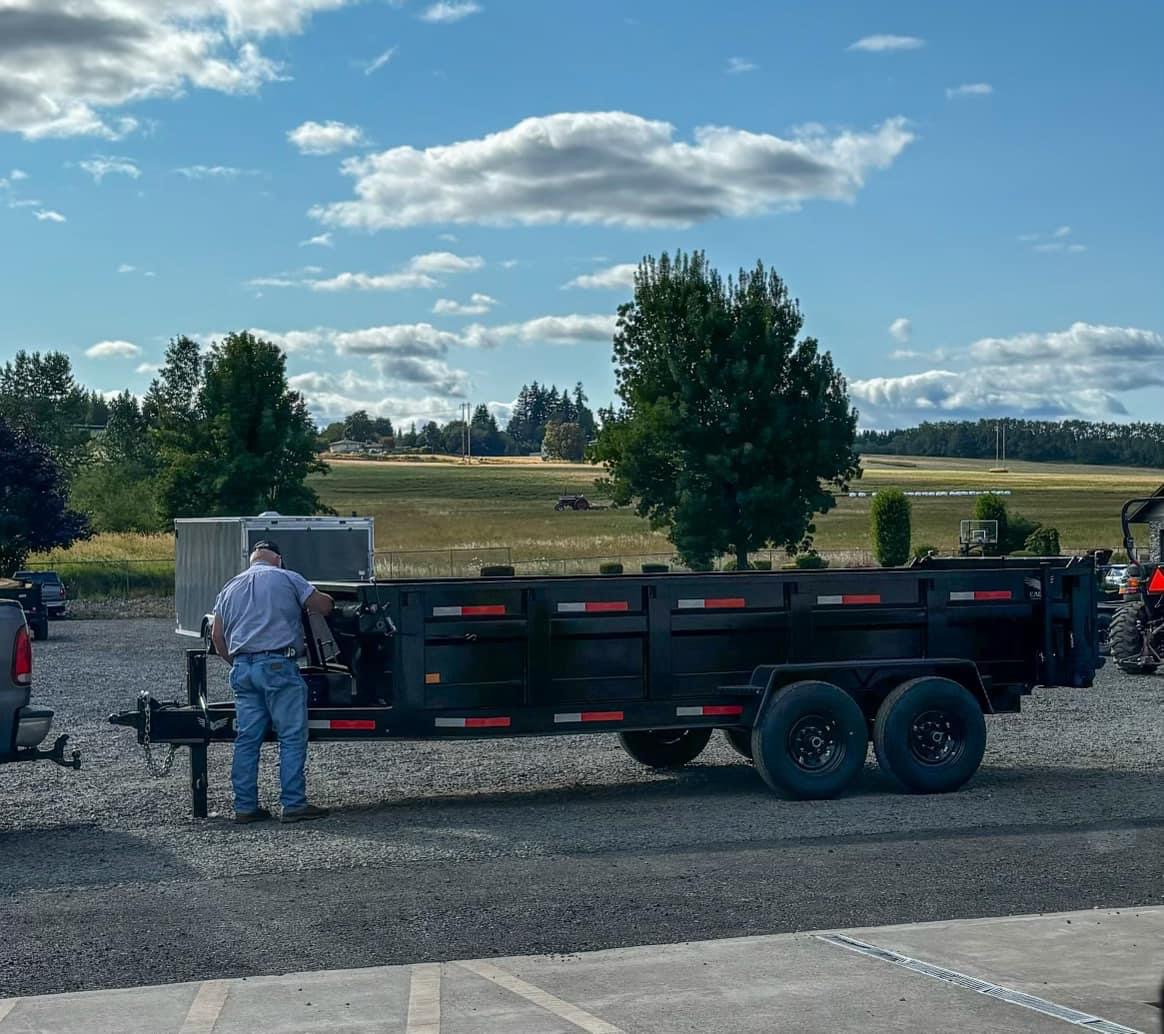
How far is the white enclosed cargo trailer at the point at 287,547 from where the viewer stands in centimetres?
2980

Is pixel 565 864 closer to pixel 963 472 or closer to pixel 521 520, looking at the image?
pixel 521 520

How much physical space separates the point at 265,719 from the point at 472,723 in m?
1.42

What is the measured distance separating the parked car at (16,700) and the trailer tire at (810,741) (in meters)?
4.84

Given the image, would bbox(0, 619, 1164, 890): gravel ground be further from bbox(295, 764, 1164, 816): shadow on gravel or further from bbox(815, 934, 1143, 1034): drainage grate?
bbox(815, 934, 1143, 1034): drainage grate

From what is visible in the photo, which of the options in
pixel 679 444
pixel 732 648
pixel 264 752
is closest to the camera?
pixel 732 648

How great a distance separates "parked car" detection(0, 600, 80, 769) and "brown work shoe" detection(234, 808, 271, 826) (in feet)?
4.08

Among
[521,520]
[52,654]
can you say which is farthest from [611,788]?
[521,520]

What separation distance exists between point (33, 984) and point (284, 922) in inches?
54.6

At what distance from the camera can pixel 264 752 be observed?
14.2 meters

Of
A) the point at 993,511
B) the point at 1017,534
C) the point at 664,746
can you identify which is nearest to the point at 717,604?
the point at 664,746

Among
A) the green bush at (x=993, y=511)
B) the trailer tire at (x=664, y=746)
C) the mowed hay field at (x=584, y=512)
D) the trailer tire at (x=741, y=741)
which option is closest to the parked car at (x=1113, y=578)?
the green bush at (x=993, y=511)

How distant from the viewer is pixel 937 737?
11781 mm

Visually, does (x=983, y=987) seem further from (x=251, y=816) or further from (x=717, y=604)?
(x=251, y=816)

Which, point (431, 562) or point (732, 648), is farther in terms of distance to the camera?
point (431, 562)
